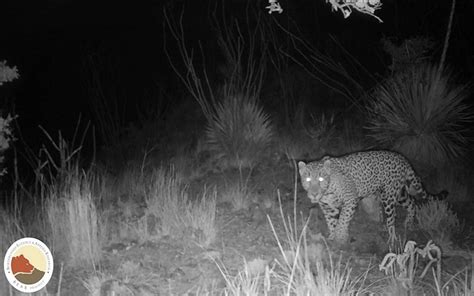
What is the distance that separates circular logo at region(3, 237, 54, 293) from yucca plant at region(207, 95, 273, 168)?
5.99 metres

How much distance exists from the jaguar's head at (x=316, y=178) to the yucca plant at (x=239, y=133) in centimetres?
344

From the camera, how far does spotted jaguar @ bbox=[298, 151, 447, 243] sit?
696 centimetres

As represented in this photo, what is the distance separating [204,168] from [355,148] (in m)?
2.76

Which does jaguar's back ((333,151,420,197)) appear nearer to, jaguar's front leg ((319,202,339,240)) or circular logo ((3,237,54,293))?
jaguar's front leg ((319,202,339,240))

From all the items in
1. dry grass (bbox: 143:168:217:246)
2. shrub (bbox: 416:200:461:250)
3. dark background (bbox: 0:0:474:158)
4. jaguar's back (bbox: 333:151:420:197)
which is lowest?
shrub (bbox: 416:200:461:250)

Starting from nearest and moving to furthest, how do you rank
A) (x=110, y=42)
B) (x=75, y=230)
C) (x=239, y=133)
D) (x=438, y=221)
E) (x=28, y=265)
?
(x=28, y=265)
(x=75, y=230)
(x=438, y=221)
(x=239, y=133)
(x=110, y=42)

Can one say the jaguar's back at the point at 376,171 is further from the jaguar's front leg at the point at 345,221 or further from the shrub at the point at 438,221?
the shrub at the point at 438,221

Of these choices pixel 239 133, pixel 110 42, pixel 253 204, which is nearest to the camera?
pixel 253 204

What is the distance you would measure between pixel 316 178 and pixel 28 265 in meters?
3.57

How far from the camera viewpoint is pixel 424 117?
9.48 meters

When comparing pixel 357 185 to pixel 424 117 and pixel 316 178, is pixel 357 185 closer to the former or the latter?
pixel 316 178

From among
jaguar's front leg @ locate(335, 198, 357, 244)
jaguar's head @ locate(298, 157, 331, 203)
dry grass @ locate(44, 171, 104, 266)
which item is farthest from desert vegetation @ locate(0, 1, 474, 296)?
jaguar's head @ locate(298, 157, 331, 203)

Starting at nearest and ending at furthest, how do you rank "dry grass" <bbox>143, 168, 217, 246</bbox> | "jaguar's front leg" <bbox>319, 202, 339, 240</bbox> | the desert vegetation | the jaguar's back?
the desert vegetation
"dry grass" <bbox>143, 168, 217, 246</bbox>
"jaguar's front leg" <bbox>319, 202, 339, 240</bbox>
the jaguar's back

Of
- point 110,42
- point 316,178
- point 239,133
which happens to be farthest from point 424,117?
point 110,42
